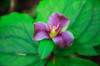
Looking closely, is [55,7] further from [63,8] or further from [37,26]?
[37,26]

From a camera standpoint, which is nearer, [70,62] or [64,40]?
[64,40]

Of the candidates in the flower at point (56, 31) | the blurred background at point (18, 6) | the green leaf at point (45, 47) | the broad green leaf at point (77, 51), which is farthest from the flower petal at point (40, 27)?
the blurred background at point (18, 6)

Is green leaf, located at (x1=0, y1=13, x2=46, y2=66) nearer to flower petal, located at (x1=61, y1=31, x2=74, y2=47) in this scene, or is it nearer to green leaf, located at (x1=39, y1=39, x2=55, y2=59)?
green leaf, located at (x1=39, y1=39, x2=55, y2=59)

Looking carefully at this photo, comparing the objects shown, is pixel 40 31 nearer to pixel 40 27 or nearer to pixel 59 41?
pixel 40 27

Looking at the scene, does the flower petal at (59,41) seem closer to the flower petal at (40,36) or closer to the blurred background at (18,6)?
the flower petal at (40,36)

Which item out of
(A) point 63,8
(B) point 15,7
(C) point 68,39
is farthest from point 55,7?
(B) point 15,7

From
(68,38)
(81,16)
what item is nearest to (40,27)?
(68,38)

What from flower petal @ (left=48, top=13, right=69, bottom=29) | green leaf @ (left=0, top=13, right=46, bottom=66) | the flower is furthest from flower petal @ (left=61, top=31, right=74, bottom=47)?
green leaf @ (left=0, top=13, right=46, bottom=66)
